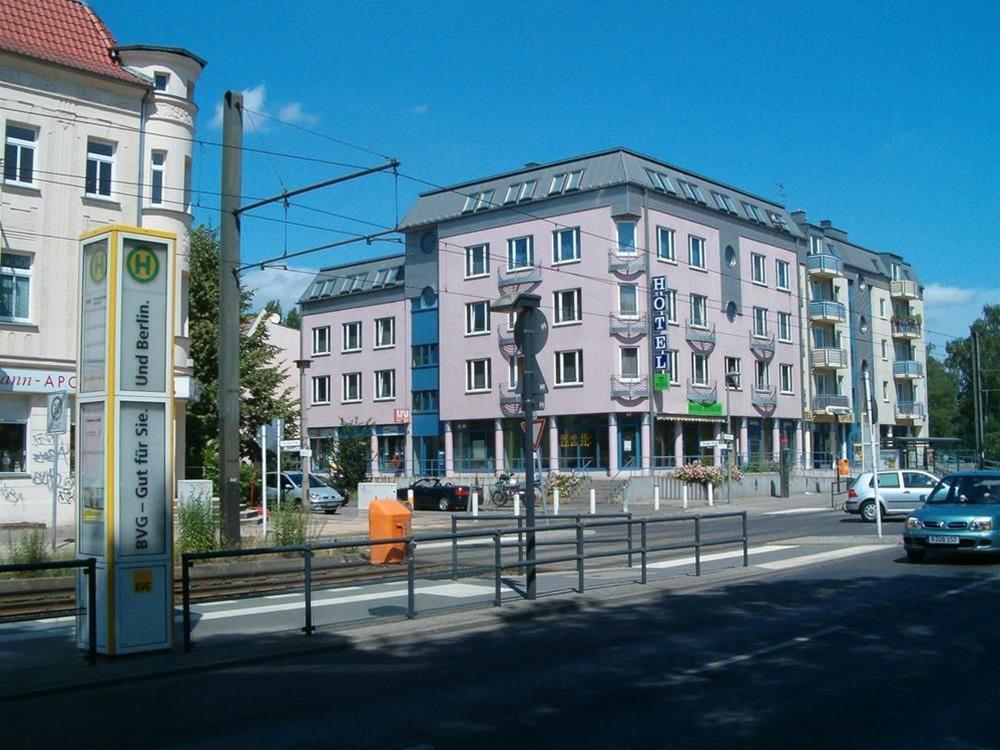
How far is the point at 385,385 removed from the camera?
5878cm

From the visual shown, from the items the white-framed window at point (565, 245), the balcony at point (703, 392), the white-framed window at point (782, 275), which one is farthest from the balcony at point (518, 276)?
the white-framed window at point (782, 275)

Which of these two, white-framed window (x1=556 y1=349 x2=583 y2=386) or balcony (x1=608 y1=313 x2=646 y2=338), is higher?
balcony (x1=608 y1=313 x2=646 y2=338)

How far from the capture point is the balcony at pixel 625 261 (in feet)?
155

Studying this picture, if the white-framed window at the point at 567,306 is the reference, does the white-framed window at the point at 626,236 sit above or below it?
above

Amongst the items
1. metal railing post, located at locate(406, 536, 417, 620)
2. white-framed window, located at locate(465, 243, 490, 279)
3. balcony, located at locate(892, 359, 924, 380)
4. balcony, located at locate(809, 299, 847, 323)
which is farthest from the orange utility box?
balcony, located at locate(892, 359, 924, 380)

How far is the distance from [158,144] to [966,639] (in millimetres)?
24590

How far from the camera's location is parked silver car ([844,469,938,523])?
2950cm

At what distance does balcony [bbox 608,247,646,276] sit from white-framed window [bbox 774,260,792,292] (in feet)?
43.1

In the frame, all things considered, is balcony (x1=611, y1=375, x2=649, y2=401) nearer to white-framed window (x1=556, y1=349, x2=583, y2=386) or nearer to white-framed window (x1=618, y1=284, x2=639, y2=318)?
white-framed window (x1=556, y1=349, x2=583, y2=386)

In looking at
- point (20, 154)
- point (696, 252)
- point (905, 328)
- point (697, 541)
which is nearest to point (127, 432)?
point (697, 541)

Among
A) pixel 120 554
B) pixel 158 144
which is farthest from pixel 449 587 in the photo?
pixel 158 144

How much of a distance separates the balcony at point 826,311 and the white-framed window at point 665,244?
1580 cm

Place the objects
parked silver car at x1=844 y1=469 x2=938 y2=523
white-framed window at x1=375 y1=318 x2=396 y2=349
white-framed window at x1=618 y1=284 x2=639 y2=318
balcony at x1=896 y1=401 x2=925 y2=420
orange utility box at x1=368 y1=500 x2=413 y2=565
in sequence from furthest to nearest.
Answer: balcony at x1=896 y1=401 x2=925 y2=420 → white-framed window at x1=375 y1=318 x2=396 y2=349 → white-framed window at x1=618 y1=284 x2=639 y2=318 → parked silver car at x1=844 y1=469 x2=938 y2=523 → orange utility box at x1=368 y1=500 x2=413 y2=565

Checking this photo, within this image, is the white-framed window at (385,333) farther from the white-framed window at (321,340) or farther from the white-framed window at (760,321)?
the white-framed window at (760,321)
